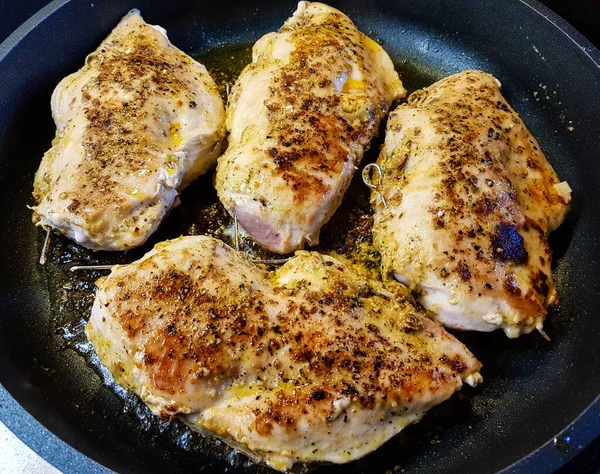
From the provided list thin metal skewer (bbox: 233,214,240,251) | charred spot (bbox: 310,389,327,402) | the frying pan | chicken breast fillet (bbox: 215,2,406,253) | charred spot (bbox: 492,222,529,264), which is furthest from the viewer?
thin metal skewer (bbox: 233,214,240,251)

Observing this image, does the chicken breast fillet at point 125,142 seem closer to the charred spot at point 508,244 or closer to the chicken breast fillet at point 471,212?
the chicken breast fillet at point 471,212

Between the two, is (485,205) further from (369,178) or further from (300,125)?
(300,125)

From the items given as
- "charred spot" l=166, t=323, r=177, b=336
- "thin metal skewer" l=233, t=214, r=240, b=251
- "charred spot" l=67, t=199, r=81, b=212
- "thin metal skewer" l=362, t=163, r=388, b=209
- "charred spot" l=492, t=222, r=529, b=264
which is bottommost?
"charred spot" l=67, t=199, r=81, b=212

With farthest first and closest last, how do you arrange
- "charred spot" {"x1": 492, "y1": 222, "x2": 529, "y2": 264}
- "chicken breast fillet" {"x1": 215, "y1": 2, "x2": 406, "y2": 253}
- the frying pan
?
"chicken breast fillet" {"x1": 215, "y1": 2, "x2": 406, "y2": 253}
"charred spot" {"x1": 492, "y1": 222, "x2": 529, "y2": 264}
the frying pan

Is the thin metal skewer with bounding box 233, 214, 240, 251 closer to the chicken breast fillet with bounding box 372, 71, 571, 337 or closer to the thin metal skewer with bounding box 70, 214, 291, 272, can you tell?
the thin metal skewer with bounding box 70, 214, 291, 272

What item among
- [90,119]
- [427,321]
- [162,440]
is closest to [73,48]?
[90,119]

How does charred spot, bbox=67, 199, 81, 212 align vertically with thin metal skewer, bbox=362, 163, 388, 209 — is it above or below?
below

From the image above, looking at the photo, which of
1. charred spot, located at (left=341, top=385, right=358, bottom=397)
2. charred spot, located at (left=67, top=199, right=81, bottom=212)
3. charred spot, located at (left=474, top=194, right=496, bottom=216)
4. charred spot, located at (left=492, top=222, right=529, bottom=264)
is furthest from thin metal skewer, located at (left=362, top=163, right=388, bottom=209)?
charred spot, located at (left=67, top=199, right=81, bottom=212)
